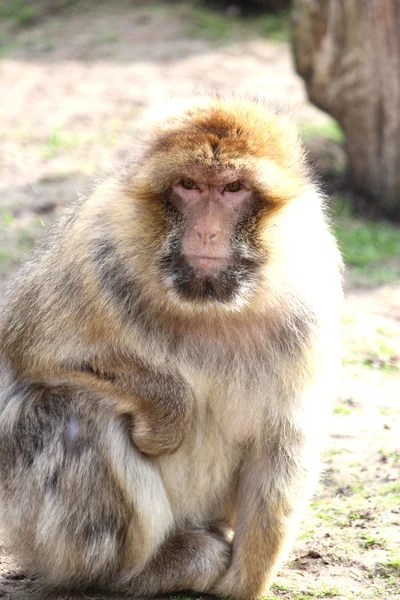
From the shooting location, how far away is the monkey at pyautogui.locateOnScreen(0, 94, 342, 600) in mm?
3414

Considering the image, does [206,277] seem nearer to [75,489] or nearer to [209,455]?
[209,455]

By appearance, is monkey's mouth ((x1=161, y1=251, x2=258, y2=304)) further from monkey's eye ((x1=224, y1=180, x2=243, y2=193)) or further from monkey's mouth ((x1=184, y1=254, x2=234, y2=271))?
monkey's eye ((x1=224, y1=180, x2=243, y2=193))

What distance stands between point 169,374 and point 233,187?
0.68m

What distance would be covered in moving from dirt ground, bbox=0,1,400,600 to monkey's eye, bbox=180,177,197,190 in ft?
5.04

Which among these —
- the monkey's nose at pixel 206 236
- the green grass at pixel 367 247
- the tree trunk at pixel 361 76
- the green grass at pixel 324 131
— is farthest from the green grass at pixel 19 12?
the monkey's nose at pixel 206 236

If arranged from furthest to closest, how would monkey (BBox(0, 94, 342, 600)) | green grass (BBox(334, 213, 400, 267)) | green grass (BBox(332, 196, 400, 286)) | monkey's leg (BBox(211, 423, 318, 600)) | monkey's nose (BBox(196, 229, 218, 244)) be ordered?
1. green grass (BBox(334, 213, 400, 267))
2. green grass (BBox(332, 196, 400, 286))
3. monkey's leg (BBox(211, 423, 318, 600))
4. monkey (BBox(0, 94, 342, 600))
5. monkey's nose (BBox(196, 229, 218, 244))

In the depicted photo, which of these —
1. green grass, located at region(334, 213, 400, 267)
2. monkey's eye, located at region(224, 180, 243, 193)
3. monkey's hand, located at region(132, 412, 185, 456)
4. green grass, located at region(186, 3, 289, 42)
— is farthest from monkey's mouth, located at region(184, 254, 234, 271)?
green grass, located at region(186, 3, 289, 42)

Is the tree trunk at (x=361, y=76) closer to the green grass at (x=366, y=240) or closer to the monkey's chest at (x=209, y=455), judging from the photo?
the green grass at (x=366, y=240)

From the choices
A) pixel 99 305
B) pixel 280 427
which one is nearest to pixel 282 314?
pixel 280 427

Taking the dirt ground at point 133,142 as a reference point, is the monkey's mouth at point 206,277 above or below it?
above

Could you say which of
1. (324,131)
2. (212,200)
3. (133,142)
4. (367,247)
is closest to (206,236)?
(212,200)

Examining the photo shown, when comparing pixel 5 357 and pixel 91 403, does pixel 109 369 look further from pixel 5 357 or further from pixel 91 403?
pixel 5 357

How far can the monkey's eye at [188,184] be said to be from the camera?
3.32m

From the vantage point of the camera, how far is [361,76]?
7.97 meters
